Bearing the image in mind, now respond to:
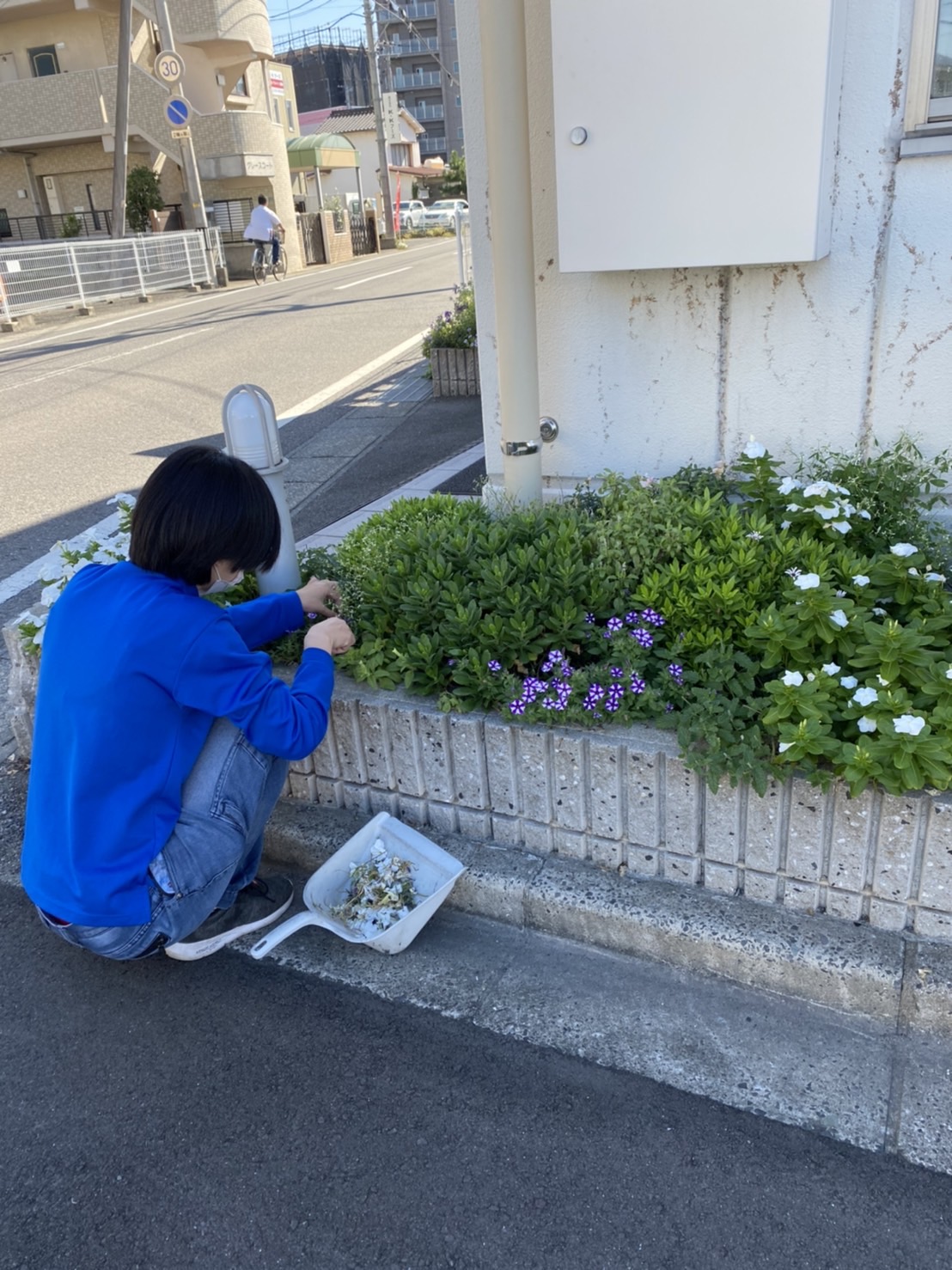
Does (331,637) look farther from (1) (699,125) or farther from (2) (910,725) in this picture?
(1) (699,125)

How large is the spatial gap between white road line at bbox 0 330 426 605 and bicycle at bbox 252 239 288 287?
10.8 metres

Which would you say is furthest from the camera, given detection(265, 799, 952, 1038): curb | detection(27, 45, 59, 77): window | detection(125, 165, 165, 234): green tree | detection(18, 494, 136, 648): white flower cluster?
detection(27, 45, 59, 77): window

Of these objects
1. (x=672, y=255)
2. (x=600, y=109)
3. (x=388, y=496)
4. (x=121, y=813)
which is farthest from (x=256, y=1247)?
(x=388, y=496)

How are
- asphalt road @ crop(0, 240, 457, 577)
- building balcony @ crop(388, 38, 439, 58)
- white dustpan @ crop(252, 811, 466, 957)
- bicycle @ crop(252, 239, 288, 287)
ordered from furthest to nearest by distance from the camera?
1. building balcony @ crop(388, 38, 439, 58)
2. bicycle @ crop(252, 239, 288, 287)
3. asphalt road @ crop(0, 240, 457, 577)
4. white dustpan @ crop(252, 811, 466, 957)

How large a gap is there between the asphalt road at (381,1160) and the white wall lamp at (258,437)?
144 centimetres


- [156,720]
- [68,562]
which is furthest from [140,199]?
[156,720]

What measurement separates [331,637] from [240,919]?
0.84 meters

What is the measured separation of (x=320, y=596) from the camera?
9.78 ft

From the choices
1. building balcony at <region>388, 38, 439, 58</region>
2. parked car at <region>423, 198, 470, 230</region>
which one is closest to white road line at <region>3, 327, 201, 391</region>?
parked car at <region>423, 198, 470, 230</region>

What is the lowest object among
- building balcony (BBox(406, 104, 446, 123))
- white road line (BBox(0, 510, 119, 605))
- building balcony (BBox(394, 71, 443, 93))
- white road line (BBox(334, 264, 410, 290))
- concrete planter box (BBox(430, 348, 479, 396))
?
white road line (BBox(0, 510, 119, 605))

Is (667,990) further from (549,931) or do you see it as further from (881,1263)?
(881,1263)

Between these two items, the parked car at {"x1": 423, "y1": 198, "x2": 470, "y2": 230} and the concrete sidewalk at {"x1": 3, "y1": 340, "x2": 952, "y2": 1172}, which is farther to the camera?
the parked car at {"x1": 423, "y1": 198, "x2": 470, "y2": 230}

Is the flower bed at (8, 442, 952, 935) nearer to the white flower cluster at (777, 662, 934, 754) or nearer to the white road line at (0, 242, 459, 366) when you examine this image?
the white flower cluster at (777, 662, 934, 754)

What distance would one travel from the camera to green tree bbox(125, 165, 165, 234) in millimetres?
29094
